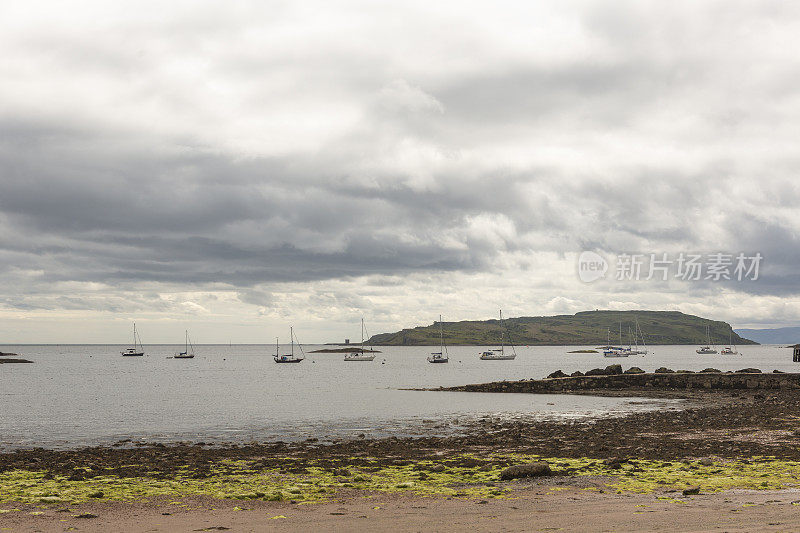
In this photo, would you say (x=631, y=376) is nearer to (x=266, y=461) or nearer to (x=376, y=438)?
(x=376, y=438)

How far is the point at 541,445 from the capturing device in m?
34.8

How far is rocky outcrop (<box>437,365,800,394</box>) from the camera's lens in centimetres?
8081

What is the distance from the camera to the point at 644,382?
292 ft

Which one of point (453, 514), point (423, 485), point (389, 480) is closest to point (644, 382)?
point (389, 480)

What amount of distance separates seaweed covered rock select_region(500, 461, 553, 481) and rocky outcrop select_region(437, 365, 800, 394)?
65.1 m

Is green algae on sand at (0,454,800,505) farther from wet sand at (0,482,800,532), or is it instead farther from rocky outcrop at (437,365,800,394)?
rocky outcrop at (437,365,800,394)

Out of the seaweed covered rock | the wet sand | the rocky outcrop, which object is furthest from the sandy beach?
the rocky outcrop

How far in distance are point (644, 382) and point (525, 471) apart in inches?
2772

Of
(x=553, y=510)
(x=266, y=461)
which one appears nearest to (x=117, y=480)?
(x=266, y=461)

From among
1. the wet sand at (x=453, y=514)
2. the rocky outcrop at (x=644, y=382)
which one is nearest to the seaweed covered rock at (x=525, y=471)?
the wet sand at (x=453, y=514)

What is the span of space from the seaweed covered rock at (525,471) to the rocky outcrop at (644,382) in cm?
6514

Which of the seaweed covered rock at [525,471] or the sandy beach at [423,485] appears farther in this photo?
the seaweed covered rock at [525,471]

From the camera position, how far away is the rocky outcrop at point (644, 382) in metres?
80.8

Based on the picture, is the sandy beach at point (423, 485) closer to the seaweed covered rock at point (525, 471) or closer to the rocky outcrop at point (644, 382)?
the seaweed covered rock at point (525, 471)
